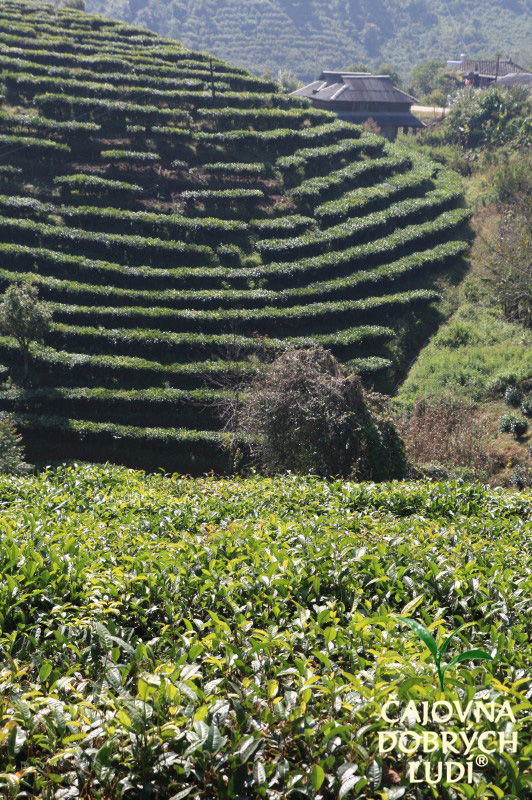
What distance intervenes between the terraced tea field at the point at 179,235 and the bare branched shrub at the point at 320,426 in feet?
16.7

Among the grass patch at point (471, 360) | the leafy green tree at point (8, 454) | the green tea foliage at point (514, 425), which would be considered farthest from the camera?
the grass patch at point (471, 360)

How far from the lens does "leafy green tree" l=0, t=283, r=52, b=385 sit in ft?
70.8

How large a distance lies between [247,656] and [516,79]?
89.5 metres

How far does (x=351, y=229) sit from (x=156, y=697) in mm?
30163

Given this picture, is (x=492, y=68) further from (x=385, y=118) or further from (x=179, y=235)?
(x=179, y=235)

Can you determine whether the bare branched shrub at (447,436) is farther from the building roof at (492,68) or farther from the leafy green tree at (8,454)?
the building roof at (492,68)

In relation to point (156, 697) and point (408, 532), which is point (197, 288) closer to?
point (408, 532)

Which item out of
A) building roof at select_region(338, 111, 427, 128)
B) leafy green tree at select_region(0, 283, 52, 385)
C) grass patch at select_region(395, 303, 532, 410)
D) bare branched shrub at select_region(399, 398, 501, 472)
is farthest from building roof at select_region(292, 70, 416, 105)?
bare branched shrub at select_region(399, 398, 501, 472)

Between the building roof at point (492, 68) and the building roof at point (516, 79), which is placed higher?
the building roof at point (492, 68)

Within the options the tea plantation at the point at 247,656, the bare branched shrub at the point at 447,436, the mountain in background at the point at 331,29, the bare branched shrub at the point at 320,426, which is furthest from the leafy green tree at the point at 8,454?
the mountain in background at the point at 331,29

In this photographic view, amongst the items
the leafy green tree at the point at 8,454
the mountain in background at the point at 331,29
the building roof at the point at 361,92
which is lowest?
the leafy green tree at the point at 8,454

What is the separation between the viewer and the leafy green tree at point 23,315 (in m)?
21.6

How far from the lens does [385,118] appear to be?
54688 millimetres

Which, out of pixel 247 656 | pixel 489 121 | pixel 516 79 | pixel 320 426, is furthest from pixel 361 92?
pixel 247 656
